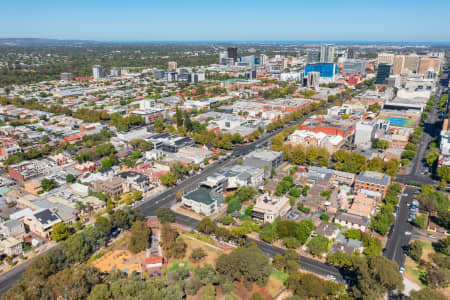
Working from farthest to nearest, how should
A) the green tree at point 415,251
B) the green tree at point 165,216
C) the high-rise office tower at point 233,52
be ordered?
the high-rise office tower at point 233,52 → the green tree at point 165,216 → the green tree at point 415,251

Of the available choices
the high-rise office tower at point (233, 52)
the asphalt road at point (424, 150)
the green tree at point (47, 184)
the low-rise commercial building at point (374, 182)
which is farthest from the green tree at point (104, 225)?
the high-rise office tower at point (233, 52)

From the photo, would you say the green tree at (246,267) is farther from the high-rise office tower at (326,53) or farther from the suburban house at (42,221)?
the high-rise office tower at (326,53)

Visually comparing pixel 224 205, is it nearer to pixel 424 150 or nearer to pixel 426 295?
pixel 426 295

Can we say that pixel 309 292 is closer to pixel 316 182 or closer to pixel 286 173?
pixel 316 182

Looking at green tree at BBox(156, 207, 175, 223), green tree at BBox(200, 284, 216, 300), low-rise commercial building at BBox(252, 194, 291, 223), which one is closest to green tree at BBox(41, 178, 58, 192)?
green tree at BBox(156, 207, 175, 223)

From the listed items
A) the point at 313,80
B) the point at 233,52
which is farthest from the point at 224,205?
the point at 233,52

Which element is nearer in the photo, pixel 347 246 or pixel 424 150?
pixel 347 246
